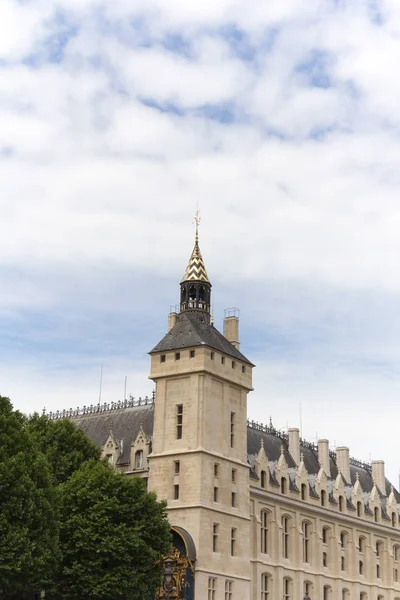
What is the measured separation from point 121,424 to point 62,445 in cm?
1967

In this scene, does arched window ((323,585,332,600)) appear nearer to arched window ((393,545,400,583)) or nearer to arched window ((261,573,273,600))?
arched window ((261,573,273,600))

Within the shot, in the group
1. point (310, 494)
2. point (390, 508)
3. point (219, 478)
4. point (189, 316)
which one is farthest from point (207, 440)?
point (390, 508)

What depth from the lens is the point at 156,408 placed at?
95.6 metres

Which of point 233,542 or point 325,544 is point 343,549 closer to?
point 325,544

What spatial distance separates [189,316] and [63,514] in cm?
2662

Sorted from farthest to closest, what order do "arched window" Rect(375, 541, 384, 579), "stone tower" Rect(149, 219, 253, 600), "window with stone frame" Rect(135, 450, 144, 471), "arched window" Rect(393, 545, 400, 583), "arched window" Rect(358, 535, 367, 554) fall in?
"arched window" Rect(393, 545, 400, 583)
"arched window" Rect(375, 541, 384, 579)
"arched window" Rect(358, 535, 367, 554)
"window with stone frame" Rect(135, 450, 144, 471)
"stone tower" Rect(149, 219, 253, 600)

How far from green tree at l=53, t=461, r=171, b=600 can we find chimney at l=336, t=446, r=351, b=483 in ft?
145

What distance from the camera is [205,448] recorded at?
3612 inches

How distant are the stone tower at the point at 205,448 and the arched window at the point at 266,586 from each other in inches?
226

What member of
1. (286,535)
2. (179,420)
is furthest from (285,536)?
(179,420)

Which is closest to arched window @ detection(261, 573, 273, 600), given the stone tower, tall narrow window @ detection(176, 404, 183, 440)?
the stone tower

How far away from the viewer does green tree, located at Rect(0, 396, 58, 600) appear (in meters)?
69.8

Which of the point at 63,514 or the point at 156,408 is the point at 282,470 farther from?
the point at 63,514

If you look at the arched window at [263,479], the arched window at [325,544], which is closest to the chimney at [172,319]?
the arched window at [263,479]
